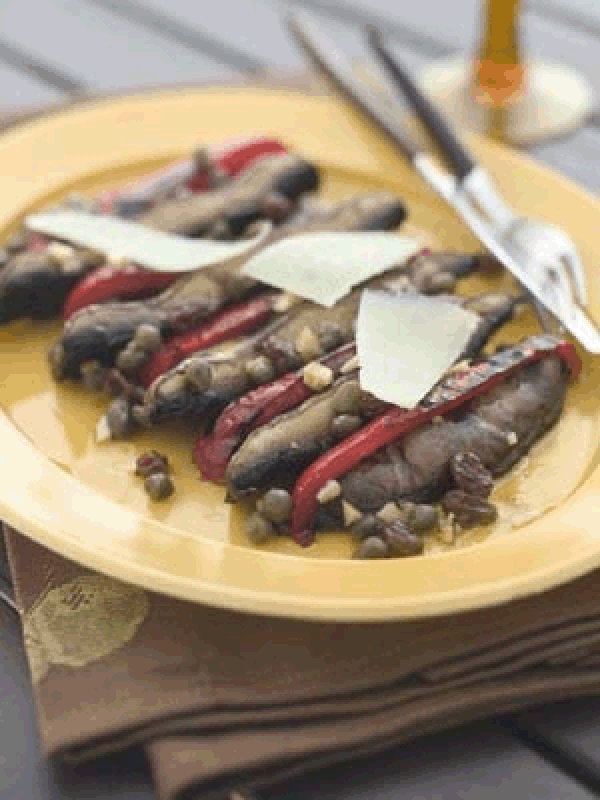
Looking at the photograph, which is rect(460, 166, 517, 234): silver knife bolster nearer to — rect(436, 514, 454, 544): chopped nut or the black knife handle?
the black knife handle

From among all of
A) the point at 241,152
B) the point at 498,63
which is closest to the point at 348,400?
the point at 241,152

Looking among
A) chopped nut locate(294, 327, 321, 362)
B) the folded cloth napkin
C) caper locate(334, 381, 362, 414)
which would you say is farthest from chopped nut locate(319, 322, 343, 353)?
the folded cloth napkin

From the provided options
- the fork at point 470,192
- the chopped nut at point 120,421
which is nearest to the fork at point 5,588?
the chopped nut at point 120,421

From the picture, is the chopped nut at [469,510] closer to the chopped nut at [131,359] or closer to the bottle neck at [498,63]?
the chopped nut at [131,359]

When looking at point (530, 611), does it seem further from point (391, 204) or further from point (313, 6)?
point (313, 6)

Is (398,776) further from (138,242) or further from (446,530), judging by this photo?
(138,242)

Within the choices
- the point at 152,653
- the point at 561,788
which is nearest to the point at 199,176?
the point at 152,653
